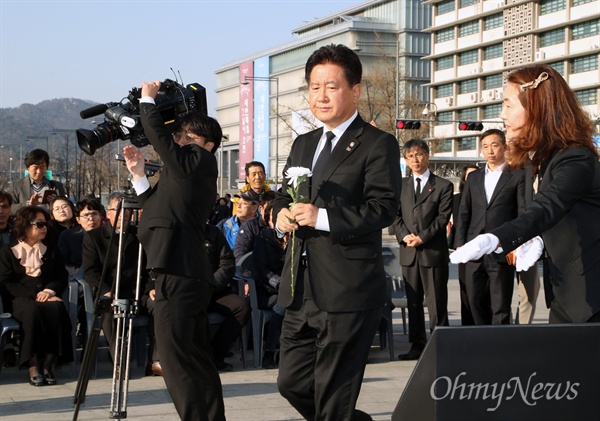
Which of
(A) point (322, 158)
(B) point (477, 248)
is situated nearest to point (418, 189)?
(A) point (322, 158)

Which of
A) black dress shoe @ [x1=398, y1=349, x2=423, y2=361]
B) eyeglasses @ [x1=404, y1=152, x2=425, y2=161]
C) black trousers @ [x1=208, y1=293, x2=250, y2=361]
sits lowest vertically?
black dress shoe @ [x1=398, y1=349, x2=423, y2=361]

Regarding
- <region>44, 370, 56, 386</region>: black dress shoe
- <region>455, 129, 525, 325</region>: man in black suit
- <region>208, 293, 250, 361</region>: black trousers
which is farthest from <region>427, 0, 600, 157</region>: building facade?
<region>44, 370, 56, 386</region>: black dress shoe

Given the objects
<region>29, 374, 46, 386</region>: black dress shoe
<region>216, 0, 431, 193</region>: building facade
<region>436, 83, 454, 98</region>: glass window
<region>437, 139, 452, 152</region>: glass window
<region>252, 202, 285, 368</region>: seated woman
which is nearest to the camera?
<region>29, 374, 46, 386</region>: black dress shoe

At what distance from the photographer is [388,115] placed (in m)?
59.7

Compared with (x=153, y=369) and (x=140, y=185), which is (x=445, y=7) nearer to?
(x=153, y=369)

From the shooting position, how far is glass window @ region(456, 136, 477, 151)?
88750mm

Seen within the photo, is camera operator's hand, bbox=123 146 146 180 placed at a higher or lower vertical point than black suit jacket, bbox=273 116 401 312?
higher

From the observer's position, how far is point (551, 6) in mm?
76688

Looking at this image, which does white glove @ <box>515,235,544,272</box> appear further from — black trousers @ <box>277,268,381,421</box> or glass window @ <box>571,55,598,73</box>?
glass window @ <box>571,55,598,73</box>

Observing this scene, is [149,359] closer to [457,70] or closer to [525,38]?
[525,38]

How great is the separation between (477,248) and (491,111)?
84167 millimetres

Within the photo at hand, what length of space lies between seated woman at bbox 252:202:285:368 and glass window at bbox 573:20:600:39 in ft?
220

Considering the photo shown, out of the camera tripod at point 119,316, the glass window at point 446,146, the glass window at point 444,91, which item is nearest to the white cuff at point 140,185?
the camera tripod at point 119,316

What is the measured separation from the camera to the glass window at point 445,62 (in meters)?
92.2
